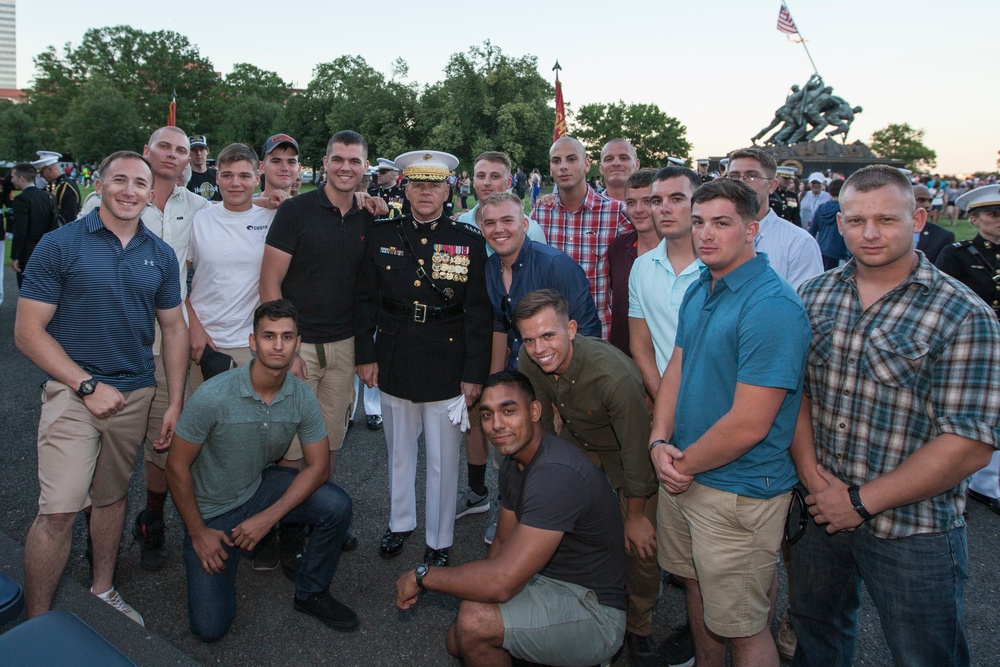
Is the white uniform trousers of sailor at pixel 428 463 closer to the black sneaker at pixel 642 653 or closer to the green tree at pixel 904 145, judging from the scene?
the black sneaker at pixel 642 653

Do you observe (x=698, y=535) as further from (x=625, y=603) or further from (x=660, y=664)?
(x=660, y=664)

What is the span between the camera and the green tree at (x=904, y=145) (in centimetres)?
8238

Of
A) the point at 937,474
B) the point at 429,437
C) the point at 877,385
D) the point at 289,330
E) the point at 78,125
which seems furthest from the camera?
the point at 78,125

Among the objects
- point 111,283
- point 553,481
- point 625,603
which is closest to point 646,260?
point 553,481

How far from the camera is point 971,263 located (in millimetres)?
4840

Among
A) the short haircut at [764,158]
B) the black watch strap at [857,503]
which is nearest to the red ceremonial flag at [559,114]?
the short haircut at [764,158]

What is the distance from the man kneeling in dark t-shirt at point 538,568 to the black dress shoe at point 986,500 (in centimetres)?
359

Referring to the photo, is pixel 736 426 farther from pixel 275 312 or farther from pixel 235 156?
pixel 235 156

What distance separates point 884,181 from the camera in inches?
88.5

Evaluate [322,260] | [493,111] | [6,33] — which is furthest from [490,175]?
[6,33]

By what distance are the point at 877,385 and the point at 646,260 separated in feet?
5.11

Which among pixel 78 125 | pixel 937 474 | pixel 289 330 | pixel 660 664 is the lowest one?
pixel 660 664

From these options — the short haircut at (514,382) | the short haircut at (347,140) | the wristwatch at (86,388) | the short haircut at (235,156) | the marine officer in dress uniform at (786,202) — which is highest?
the marine officer in dress uniform at (786,202)

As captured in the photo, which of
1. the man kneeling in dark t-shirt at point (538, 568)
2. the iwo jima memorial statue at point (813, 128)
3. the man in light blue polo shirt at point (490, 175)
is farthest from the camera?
the iwo jima memorial statue at point (813, 128)
